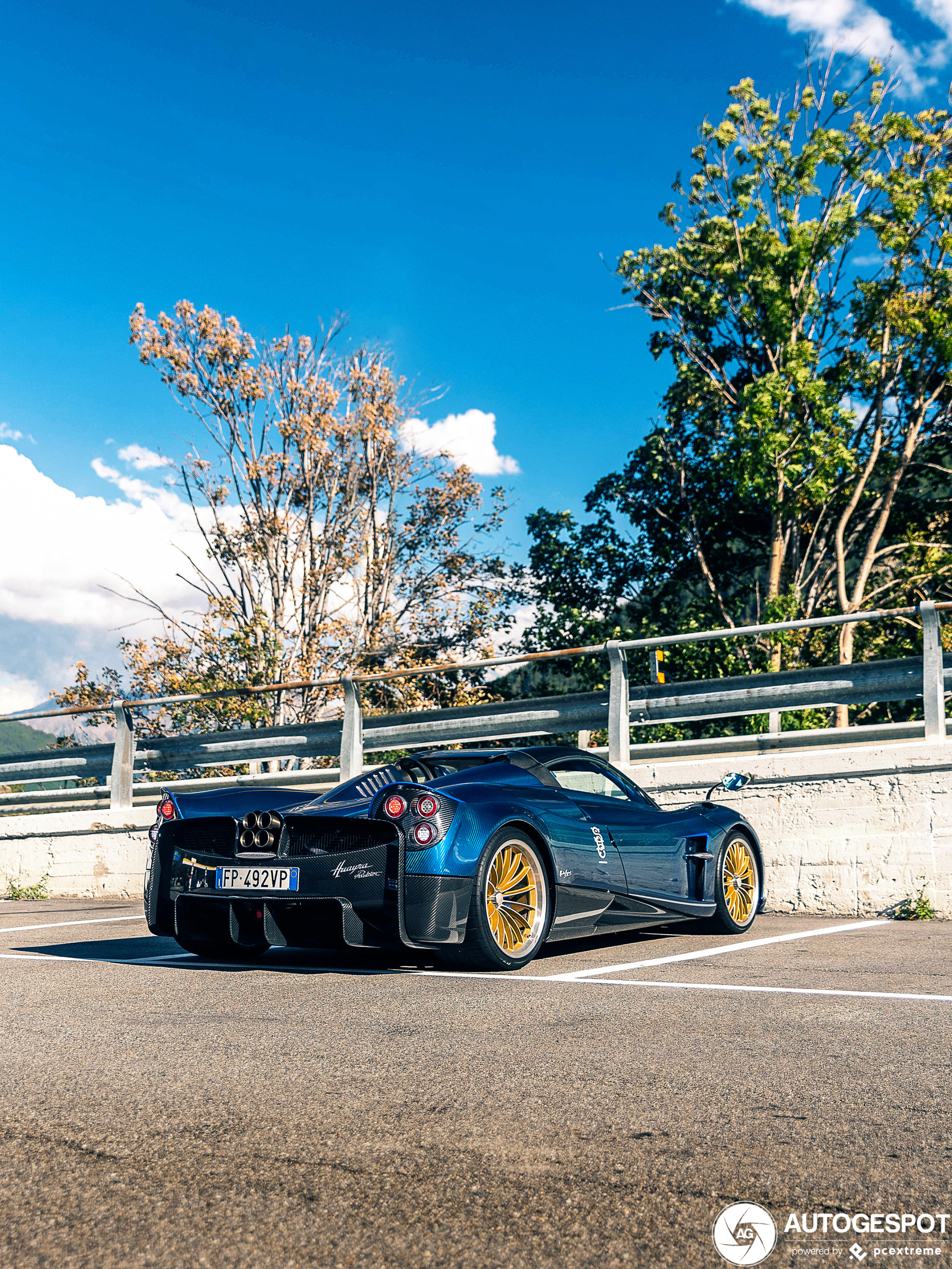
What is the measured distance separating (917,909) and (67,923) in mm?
6284

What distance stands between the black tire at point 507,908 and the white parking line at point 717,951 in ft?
0.88

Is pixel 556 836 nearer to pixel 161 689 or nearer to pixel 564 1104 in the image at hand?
pixel 564 1104

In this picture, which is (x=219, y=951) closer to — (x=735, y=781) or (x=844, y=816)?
(x=735, y=781)

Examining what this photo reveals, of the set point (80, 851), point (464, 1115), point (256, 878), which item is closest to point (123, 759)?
point (80, 851)

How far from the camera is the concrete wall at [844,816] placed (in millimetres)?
8125

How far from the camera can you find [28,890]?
11430 mm

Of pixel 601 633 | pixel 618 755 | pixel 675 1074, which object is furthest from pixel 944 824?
pixel 601 633

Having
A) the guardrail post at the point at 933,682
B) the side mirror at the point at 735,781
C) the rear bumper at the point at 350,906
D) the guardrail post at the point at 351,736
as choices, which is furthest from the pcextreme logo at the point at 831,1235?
the guardrail post at the point at 351,736

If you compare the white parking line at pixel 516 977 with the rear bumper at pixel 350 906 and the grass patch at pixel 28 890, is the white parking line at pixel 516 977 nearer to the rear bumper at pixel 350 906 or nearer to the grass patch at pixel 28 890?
the rear bumper at pixel 350 906

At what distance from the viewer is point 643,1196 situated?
2393 millimetres

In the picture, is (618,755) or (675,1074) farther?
(618,755)

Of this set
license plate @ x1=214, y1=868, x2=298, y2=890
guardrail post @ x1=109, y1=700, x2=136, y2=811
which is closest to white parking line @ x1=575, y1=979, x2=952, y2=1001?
license plate @ x1=214, y1=868, x2=298, y2=890

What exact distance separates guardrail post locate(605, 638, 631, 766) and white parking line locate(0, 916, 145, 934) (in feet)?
13.1

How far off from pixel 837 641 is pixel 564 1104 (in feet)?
62.0
